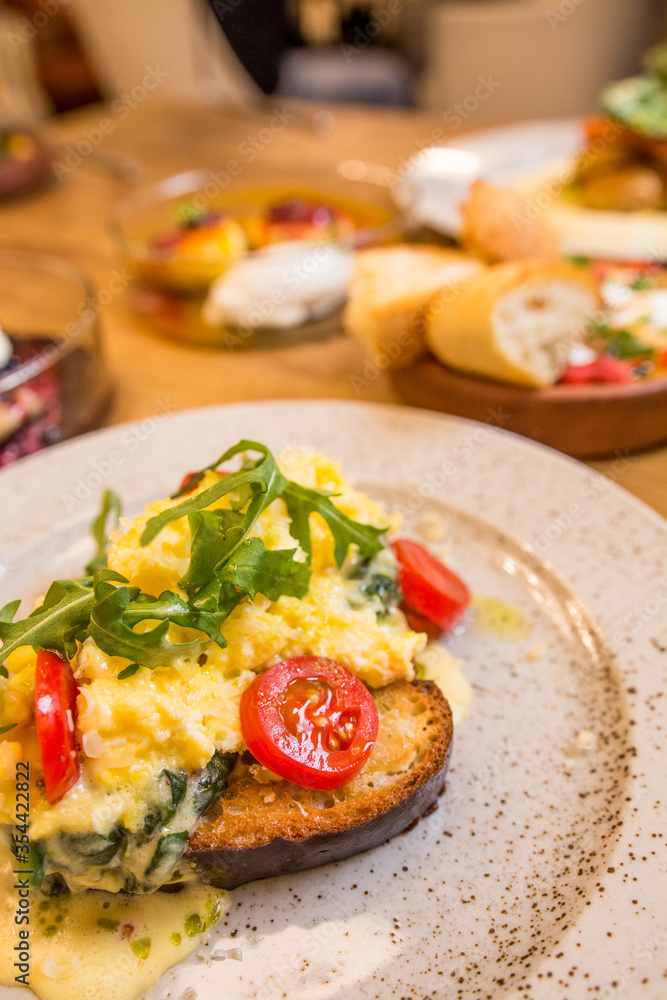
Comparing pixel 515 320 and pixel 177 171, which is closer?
pixel 515 320

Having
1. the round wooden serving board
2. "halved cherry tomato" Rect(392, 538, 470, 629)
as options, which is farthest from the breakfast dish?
the round wooden serving board

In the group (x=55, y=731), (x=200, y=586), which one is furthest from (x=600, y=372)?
(x=55, y=731)

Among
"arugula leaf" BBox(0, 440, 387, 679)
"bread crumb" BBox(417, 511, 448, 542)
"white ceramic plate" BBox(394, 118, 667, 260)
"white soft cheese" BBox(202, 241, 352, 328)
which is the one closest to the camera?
"arugula leaf" BBox(0, 440, 387, 679)

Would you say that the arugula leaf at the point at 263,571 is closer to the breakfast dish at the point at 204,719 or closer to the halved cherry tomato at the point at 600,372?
the breakfast dish at the point at 204,719

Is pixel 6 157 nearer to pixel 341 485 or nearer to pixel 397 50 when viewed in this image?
pixel 341 485

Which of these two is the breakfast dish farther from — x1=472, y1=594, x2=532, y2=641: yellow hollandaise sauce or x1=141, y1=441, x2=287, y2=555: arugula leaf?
x1=472, y1=594, x2=532, y2=641: yellow hollandaise sauce

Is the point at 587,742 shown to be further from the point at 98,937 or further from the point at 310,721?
the point at 98,937

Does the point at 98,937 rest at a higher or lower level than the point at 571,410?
lower
